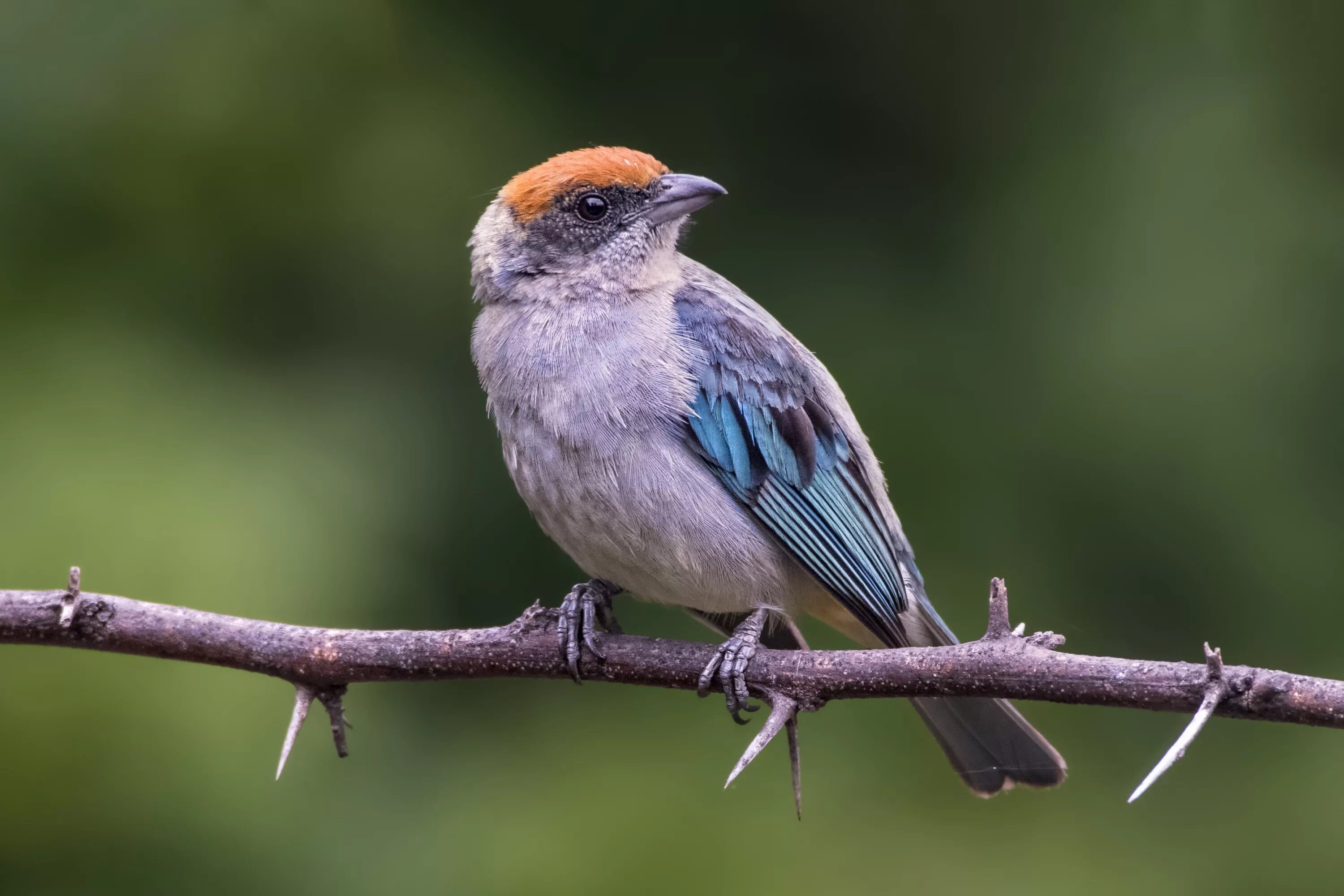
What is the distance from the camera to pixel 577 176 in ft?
13.0

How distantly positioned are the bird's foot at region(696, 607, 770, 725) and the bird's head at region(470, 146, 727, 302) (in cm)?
130

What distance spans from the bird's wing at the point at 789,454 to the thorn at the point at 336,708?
47.3 inches

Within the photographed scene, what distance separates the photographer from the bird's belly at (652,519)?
3428mm

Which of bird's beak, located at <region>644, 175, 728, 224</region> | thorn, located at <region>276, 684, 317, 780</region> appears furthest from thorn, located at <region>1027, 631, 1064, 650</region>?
bird's beak, located at <region>644, 175, 728, 224</region>

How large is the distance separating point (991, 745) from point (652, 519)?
1210mm

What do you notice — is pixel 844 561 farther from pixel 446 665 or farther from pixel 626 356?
pixel 446 665

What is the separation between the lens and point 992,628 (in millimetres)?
2451

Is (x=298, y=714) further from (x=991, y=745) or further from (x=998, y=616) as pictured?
(x=991, y=745)

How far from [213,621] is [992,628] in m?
1.76

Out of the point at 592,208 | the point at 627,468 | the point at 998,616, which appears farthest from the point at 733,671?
the point at 592,208

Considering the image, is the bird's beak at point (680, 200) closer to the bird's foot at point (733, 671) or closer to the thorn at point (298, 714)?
the bird's foot at point (733, 671)

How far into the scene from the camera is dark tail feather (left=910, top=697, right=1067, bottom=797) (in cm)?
354

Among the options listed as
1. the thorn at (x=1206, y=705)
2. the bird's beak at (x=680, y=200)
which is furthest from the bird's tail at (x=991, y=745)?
the bird's beak at (x=680, y=200)

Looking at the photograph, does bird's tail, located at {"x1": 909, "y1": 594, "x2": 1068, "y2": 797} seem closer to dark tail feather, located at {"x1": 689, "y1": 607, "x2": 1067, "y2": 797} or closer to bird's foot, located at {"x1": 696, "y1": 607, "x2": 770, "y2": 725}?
dark tail feather, located at {"x1": 689, "y1": 607, "x2": 1067, "y2": 797}
